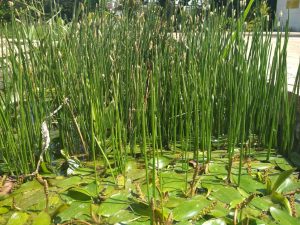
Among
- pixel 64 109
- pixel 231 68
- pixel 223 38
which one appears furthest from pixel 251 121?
pixel 64 109

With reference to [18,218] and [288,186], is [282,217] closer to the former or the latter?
[288,186]

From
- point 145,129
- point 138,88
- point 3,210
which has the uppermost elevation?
point 138,88

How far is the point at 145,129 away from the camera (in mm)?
1215

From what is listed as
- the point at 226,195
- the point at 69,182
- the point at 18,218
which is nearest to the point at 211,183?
the point at 226,195

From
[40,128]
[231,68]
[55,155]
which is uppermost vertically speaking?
[231,68]

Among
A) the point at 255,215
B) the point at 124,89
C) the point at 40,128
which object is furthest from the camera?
the point at 124,89

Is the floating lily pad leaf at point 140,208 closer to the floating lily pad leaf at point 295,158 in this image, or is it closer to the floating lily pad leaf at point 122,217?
the floating lily pad leaf at point 122,217

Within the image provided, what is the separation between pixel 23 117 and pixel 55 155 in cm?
29

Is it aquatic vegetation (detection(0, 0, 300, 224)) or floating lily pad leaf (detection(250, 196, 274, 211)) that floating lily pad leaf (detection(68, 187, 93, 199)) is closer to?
aquatic vegetation (detection(0, 0, 300, 224))

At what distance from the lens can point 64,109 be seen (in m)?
1.33

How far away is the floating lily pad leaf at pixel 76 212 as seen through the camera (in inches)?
39.1

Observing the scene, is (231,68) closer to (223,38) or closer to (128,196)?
(223,38)

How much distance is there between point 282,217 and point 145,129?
0.46 m

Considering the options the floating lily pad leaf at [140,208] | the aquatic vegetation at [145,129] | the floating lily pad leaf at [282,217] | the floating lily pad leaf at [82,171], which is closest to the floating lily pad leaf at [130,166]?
the aquatic vegetation at [145,129]
